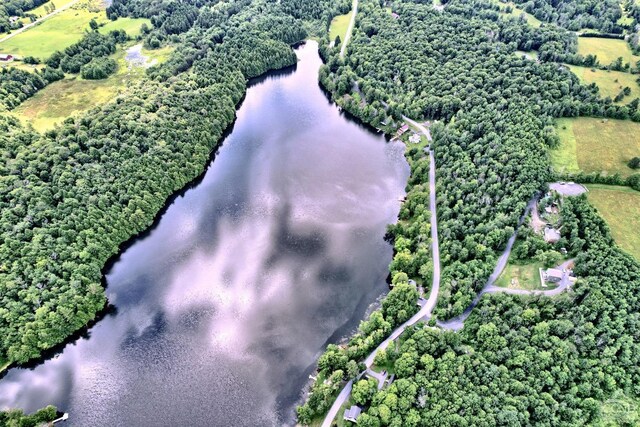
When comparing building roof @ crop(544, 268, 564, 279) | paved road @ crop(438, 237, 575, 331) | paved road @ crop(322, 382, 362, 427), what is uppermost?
building roof @ crop(544, 268, 564, 279)

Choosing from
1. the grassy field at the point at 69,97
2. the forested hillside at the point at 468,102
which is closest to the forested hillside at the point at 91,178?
the grassy field at the point at 69,97

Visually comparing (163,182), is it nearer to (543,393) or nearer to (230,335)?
(230,335)

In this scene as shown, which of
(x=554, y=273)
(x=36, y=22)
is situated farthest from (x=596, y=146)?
(x=36, y=22)

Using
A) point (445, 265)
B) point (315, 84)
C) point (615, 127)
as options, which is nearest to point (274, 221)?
point (445, 265)

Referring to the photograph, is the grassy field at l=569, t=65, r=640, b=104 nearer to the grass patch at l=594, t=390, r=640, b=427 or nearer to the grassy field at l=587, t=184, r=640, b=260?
the grassy field at l=587, t=184, r=640, b=260

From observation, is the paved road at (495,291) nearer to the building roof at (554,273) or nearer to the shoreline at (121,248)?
the building roof at (554,273)

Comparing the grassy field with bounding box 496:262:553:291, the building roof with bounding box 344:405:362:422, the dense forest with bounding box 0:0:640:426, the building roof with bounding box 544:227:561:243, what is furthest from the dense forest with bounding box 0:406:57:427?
the building roof with bounding box 544:227:561:243
